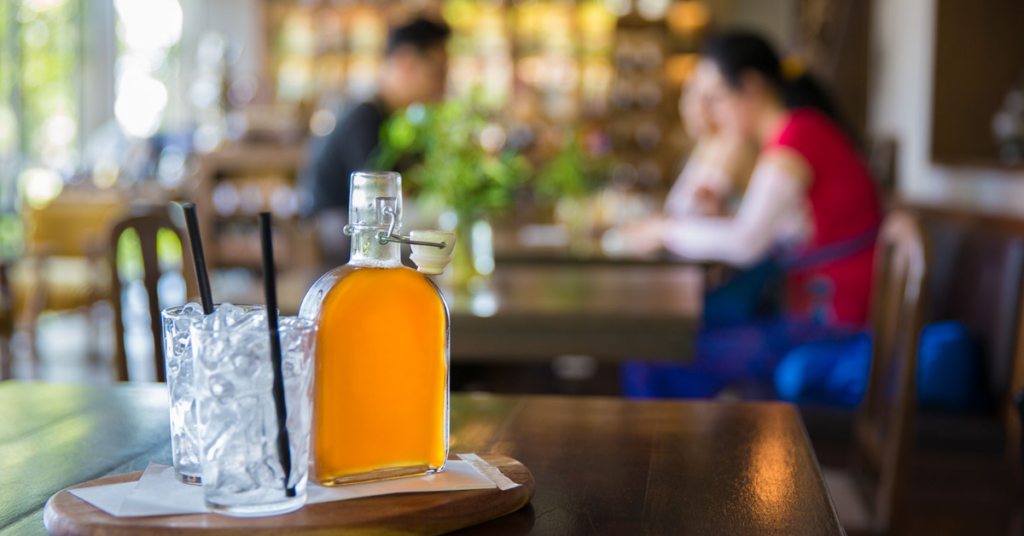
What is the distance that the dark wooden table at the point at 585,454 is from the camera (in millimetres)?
648

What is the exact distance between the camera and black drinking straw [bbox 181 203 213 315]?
2.00 ft

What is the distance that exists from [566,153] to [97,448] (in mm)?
2519

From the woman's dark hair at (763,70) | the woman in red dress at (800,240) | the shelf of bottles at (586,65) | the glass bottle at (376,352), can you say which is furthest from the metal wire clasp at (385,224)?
the shelf of bottles at (586,65)

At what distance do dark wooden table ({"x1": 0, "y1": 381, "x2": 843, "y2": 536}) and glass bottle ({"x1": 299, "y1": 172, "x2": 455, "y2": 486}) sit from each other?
9 cm

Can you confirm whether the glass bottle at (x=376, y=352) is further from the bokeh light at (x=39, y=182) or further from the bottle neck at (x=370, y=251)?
the bokeh light at (x=39, y=182)

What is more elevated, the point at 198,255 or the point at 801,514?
the point at 198,255

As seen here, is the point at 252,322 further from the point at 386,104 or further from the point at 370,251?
the point at 386,104

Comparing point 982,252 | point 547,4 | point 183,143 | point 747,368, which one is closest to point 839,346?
point 747,368

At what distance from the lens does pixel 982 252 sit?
2.51m

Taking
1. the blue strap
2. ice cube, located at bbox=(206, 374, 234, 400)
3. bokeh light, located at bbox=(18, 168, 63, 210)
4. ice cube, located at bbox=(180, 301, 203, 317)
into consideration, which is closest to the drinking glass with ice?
ice cube, located at bbox=(206, 374, 234, 400)

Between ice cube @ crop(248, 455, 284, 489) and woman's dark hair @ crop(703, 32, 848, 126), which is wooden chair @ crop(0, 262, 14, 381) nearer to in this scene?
woman's dark hair @ crop(703, 32, 848, 126)

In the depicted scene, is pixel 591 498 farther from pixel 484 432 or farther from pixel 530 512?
pixel 484 432

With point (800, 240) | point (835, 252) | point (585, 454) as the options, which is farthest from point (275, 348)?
point (800, 240)

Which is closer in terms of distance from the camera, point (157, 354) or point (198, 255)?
point (198, 255)
